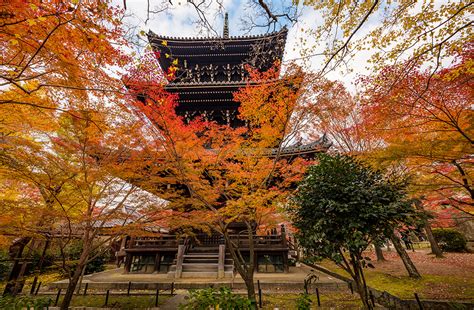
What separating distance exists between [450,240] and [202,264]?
19169 millimetres

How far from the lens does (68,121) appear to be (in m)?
6.29

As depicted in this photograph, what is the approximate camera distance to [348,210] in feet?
15.6

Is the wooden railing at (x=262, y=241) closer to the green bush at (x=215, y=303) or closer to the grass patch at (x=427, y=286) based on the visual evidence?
the grass patch at (x=427, y=286)

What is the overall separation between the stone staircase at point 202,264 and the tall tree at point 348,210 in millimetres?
6373

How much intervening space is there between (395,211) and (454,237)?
1879 cm

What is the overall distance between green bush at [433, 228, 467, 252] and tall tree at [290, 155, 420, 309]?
1774 cm

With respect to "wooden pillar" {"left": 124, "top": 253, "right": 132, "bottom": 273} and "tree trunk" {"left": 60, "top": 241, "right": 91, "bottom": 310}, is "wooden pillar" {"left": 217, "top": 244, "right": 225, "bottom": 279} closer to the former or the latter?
"wooden pillar" {"left": 124, "top": 253, "right": 132, "bottom": 273}

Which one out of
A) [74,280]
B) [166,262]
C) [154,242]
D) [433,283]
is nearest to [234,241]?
[166,262]

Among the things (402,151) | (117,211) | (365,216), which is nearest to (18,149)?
(117,211)

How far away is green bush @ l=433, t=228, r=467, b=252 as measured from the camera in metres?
16.2

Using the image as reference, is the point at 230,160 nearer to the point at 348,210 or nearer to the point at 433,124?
the point at 348,210

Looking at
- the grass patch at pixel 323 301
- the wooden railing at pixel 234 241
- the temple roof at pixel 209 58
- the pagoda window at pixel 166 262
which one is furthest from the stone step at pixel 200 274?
the temple roof at pixel 209 58

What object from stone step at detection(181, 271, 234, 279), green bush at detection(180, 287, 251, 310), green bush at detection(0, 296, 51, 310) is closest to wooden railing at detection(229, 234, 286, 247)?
stone step at detection(181, 271, 234, 279)

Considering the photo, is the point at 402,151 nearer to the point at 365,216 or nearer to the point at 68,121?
the point at 365,216
